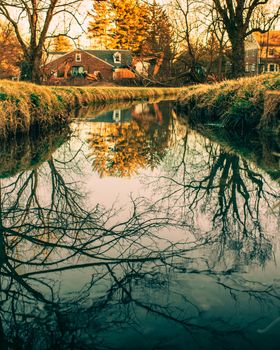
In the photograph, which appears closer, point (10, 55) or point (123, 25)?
point (10, 55)

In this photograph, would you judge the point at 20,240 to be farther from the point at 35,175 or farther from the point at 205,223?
the point at 35,175

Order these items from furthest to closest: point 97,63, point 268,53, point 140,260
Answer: point 97,63, point 268,53, point 140,260

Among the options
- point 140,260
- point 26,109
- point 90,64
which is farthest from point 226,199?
point 90,64

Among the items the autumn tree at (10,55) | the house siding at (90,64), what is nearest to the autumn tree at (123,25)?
the house siding at (90,64)

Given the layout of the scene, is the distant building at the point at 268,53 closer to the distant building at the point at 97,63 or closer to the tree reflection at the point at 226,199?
the distant building at the point at 97,63

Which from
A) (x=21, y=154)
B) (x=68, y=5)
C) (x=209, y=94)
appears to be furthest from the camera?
(x=68, y=5)

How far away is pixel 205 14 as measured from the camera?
20.3 meters

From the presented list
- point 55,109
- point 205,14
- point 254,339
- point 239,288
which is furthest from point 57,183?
point 205,14

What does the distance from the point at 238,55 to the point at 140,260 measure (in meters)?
15.1

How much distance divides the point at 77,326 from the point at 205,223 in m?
1.66

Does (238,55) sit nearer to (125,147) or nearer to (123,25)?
(125,147)

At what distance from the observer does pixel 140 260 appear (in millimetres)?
2695

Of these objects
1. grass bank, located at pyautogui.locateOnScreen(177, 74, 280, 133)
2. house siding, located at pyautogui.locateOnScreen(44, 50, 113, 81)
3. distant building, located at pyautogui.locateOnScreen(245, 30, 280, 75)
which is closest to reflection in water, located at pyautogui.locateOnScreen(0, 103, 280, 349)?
grass bank, located at pyautogui.locateOnScreen(177, 74, 280, 133)

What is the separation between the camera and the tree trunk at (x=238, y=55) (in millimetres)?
16344
